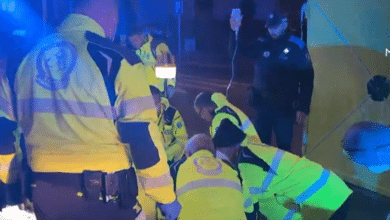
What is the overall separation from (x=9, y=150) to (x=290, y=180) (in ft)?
3.85

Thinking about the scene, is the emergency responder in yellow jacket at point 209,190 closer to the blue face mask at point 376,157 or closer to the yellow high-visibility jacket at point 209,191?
the yellow high-visibility jacket at point 209,191

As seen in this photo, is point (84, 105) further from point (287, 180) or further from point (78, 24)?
point (287, 180)

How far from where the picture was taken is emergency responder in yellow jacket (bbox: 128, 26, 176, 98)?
3.52 meters

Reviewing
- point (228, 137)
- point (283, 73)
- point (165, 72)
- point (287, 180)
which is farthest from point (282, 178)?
point (165, 72)

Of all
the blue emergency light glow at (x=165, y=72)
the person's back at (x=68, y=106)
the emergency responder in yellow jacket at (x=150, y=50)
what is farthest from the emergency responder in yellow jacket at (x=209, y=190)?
the blue emergency light glow at (x=165, y=72)

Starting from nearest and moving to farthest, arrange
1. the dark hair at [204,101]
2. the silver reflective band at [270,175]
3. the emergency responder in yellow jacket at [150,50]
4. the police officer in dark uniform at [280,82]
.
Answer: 1. the silver reflective band at [270,175]
2. the dark hair at [204,101]
3. the police officer in dark uniform at [280,82]
4. the emergency responder in yellow jacket at [150,50]

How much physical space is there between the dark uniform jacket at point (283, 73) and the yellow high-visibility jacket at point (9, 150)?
6.72 ft

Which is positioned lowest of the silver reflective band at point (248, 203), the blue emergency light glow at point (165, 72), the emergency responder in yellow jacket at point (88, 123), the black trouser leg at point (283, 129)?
the black trouser leg at point (283, 129)

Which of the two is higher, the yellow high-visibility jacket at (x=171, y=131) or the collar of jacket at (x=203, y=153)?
the collar of jacket at (x=203, y=153)

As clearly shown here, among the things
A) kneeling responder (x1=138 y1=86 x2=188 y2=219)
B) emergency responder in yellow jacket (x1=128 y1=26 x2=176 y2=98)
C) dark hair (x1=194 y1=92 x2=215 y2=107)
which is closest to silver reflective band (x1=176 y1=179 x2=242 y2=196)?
dark hair (x1=194 y1=92 x2=215 y2=107)

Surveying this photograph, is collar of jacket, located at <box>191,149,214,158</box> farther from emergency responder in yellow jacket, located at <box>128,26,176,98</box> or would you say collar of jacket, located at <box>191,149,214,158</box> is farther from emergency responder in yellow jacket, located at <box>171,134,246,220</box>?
emergency responder in yellow jacket, located at <box>128,26,176,98</box>

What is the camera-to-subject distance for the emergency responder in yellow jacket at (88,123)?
4.54 feet

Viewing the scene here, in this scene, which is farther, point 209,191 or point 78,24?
point 209,191

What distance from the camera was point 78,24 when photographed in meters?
1.42
